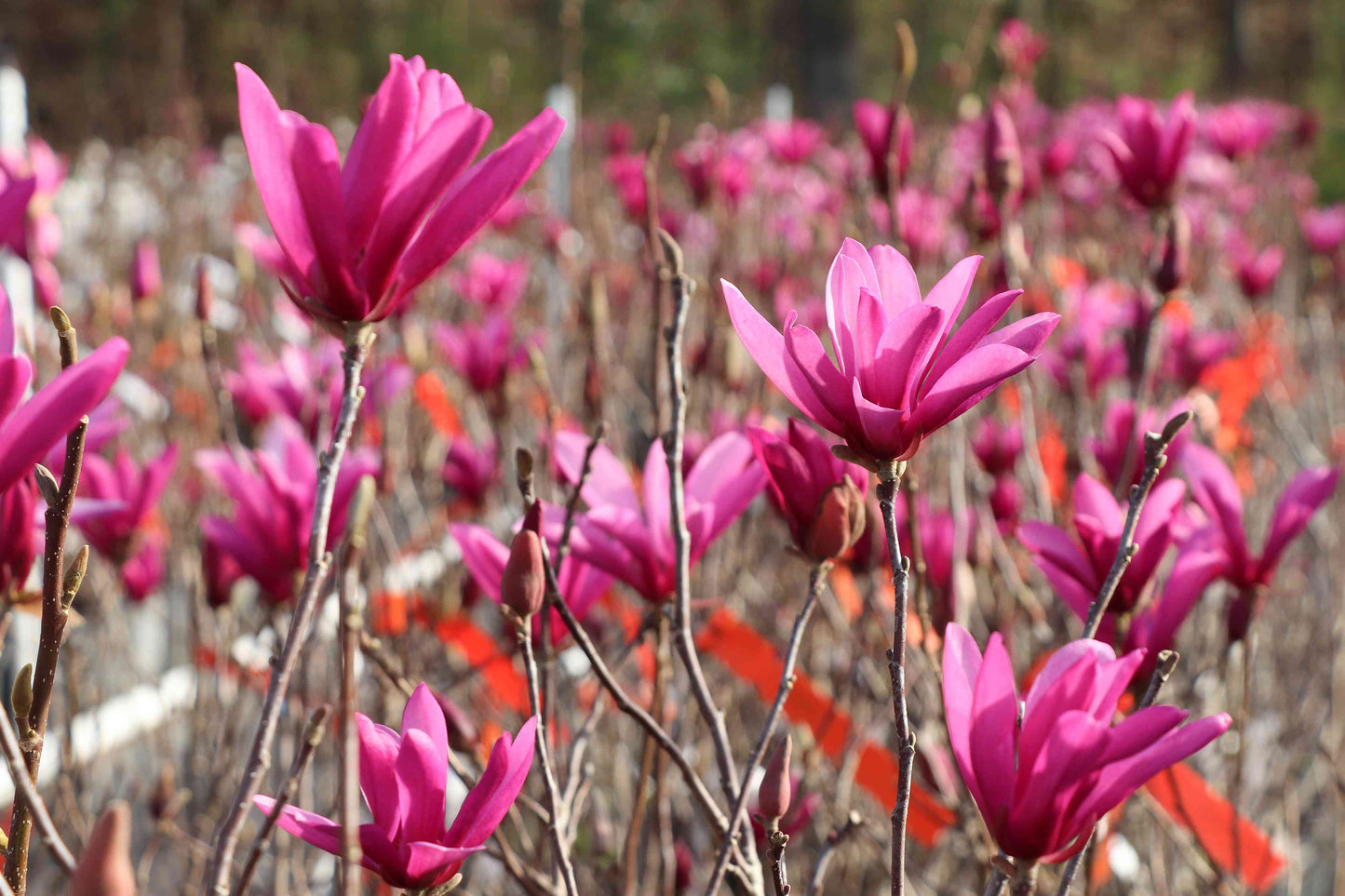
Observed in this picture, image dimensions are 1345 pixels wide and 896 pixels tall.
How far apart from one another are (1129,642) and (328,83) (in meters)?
10.4

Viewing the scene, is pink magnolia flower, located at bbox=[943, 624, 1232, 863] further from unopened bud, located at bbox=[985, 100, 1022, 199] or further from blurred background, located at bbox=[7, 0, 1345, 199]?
blurred background, located at bbox=[7, 0, 1345, 199]

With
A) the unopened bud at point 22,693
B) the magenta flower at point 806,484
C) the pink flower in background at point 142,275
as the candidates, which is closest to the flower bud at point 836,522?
the magenta flower at point 806,484

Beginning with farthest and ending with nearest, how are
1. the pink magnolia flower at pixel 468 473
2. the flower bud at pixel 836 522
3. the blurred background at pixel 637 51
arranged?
the blurred background at pixel 637 51
the pink magnolia flower at pixel 468 473
the flower bud at pixel 836 522

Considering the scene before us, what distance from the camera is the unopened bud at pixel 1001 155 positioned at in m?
1.42

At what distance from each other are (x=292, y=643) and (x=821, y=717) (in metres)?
0.89

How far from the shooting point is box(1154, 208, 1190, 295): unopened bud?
1.33 m

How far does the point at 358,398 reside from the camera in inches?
24.8

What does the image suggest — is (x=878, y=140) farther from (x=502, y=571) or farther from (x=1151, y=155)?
(x=502, y=571)

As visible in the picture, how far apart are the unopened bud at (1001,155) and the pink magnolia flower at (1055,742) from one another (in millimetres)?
908

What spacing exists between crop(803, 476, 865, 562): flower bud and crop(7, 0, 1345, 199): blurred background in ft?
10.6

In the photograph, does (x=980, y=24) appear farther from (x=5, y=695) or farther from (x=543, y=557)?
(x=5, y=695)

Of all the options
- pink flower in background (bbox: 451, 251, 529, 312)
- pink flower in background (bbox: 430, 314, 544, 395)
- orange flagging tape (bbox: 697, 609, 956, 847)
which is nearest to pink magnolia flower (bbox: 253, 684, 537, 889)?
orange flagging tape (bbox: 697, 609, 956, 847)

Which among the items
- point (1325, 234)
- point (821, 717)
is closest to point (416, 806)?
point (821, 717)

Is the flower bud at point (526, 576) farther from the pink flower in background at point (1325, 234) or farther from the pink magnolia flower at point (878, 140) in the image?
the pink flower in background at point (1325, 234)
